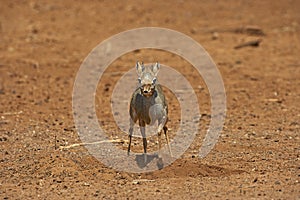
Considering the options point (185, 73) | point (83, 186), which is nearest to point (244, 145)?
point (83, 186)

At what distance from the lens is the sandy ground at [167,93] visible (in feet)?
20.8

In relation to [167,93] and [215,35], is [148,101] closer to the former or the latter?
[167,93]

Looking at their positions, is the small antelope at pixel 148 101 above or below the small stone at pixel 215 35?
below

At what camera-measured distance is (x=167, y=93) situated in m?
10.3

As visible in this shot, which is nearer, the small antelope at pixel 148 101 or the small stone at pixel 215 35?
the small antelope at pixel 148 101

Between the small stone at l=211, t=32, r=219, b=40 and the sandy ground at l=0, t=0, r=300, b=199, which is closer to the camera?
the sandy ground at l=0, t=0, r=300, b=199

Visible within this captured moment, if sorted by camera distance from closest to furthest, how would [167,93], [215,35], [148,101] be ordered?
1. [148,101]
2. [167,93]
3. [215,35]

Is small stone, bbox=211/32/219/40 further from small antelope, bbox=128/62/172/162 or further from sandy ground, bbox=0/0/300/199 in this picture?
small antelope, bbox=128/62/172/162

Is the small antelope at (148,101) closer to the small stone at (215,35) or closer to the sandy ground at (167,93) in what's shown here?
the sandy ground at (167,93)

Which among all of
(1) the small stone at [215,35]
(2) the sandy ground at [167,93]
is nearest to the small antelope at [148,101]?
(2) the sandy ground at [167,93]

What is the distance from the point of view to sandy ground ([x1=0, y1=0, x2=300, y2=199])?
20.8 feet

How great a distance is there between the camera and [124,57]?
12.6 metres

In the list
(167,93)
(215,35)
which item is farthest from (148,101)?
(215,35)

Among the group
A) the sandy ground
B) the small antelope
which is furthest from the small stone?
the small antelope
